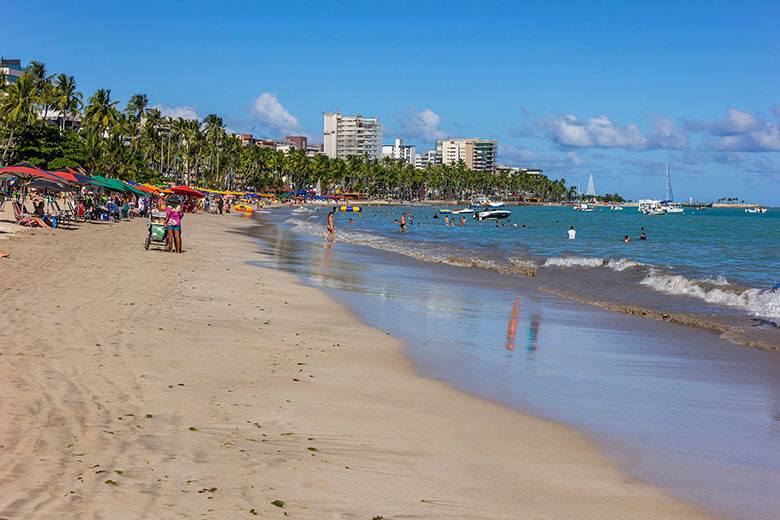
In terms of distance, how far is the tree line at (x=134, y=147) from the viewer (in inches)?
2195

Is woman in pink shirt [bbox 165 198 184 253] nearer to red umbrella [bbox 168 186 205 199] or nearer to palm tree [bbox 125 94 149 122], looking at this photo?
red umbrella [bbox 168 186 205 199]

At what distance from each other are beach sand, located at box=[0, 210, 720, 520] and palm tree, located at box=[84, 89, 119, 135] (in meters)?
79.9

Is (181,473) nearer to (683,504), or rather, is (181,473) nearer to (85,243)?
(683,504)

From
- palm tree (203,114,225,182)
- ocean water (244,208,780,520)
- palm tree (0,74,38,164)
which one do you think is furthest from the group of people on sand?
palm tree (203,114,225,182)

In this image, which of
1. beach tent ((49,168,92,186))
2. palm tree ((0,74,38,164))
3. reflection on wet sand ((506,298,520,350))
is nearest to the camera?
reflection on wet sand ((506,298,520,350))

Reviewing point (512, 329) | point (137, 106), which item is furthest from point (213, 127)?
point (512, 329)

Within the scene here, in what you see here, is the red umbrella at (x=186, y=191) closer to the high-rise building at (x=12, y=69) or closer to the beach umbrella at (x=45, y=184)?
the beach umbrella at (x=45, y=184)

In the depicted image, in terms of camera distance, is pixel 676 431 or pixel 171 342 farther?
pixel 171 342

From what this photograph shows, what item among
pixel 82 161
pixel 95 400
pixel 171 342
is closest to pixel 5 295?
pixel 171 342

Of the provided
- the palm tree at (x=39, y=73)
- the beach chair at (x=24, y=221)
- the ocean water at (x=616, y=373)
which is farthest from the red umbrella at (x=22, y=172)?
the palm tree at (x=39, y=73)

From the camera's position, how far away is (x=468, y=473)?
17.3ft

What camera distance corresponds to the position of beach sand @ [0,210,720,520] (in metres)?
4.51

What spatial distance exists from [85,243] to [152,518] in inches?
840

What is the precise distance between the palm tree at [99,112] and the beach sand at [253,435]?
79921mm
